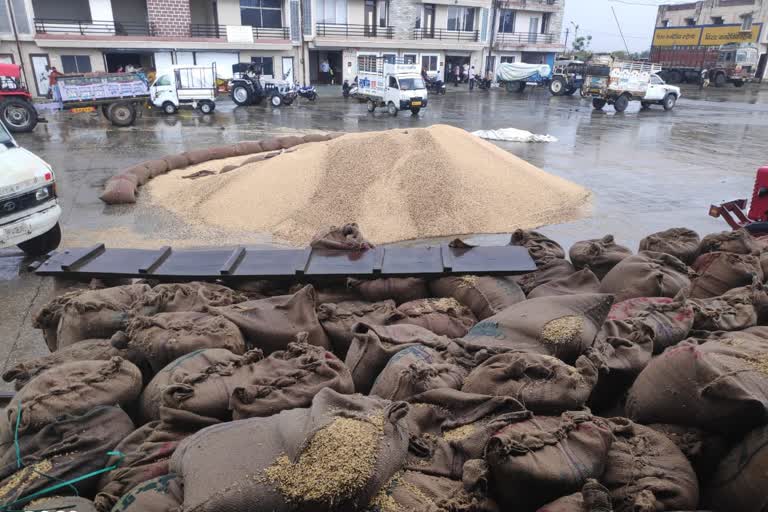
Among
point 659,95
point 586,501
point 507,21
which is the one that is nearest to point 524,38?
point 507,21

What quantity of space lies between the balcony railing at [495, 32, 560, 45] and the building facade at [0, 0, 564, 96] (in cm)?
7

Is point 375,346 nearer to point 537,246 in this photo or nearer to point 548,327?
point 548,327

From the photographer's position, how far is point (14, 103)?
563 inches

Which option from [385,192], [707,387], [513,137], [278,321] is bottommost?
[513,137]

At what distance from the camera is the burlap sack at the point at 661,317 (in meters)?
2.75

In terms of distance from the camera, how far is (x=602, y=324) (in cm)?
278

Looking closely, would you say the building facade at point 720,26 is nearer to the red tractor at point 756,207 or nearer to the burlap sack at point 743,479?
the red tractor at point 756,207

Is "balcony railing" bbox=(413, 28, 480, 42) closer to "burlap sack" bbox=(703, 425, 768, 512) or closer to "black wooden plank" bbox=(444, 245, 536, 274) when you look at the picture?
"black wooden plank" bbox=(444, 245, 536, 274)

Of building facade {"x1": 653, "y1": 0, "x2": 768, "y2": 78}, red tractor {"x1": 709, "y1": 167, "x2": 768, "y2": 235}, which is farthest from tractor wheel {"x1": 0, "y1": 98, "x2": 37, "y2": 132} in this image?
building facade {"x1": 653, "y1": 0, "x2": 768, "y2": 78}

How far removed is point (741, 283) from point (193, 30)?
28.4 m

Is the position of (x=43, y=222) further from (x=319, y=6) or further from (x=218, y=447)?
(x=319, y=6)

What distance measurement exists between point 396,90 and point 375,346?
1836 centimetres

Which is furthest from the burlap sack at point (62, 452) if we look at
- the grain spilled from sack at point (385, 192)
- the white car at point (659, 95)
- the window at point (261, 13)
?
the window at point (261, 13)

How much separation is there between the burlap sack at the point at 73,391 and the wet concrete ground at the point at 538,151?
224 centimetres
